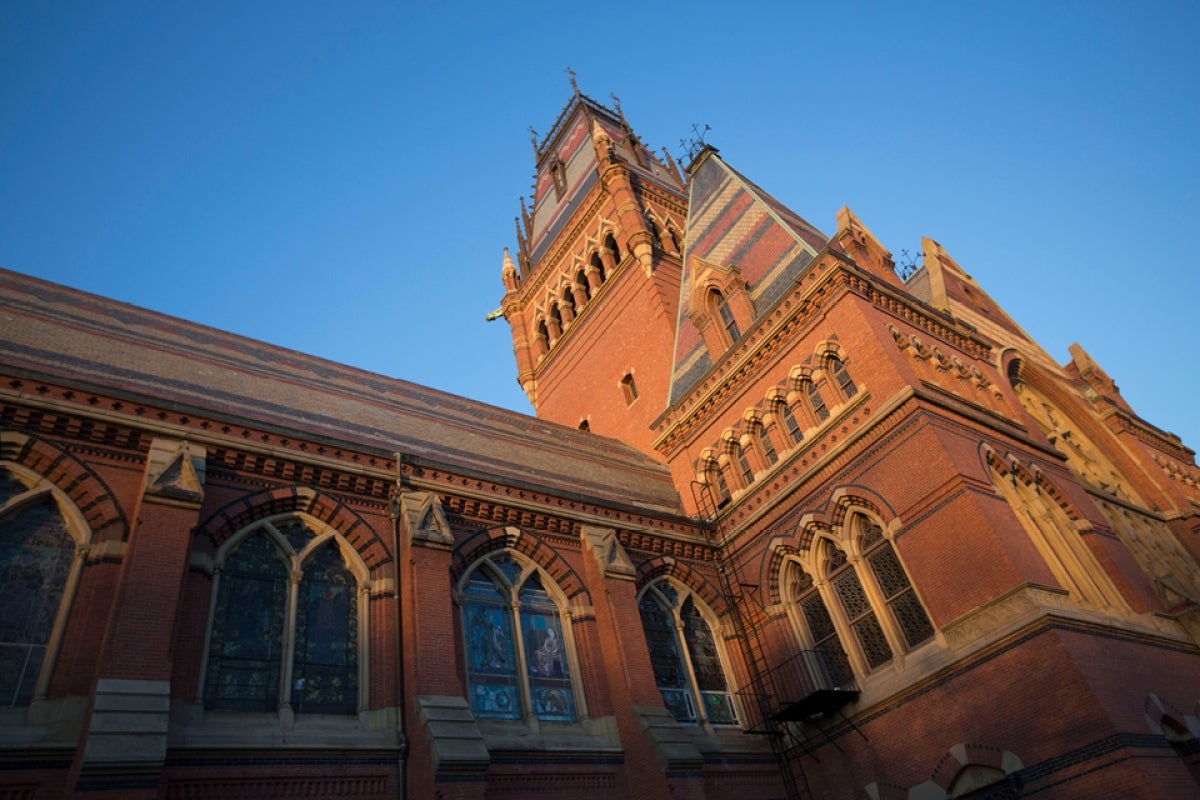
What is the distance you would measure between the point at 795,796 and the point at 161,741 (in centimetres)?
1071

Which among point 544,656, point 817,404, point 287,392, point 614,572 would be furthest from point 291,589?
point 817,404

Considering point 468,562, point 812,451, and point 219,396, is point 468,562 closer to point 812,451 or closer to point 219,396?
point 219,396

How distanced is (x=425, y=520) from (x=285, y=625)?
107 inches

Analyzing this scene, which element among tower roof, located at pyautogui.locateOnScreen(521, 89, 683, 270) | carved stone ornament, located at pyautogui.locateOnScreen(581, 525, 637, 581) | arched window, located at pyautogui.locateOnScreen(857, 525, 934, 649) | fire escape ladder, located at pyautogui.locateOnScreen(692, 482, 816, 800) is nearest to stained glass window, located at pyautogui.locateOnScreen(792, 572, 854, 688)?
fire escape ladder, located at pyautogui.locateOnScreen(692, 482, 816, 800)

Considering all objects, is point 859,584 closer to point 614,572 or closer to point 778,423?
point 778,423

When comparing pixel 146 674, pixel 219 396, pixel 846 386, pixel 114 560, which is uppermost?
pixel 219 396

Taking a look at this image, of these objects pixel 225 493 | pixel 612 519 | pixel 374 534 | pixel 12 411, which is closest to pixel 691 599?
pixel 612 519

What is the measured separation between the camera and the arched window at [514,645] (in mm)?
13422

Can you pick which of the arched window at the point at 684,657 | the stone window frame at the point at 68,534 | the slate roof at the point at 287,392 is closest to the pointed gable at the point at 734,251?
the slate roof at the point at 287,392

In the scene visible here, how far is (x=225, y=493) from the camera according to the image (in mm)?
12484

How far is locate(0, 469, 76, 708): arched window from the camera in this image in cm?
986

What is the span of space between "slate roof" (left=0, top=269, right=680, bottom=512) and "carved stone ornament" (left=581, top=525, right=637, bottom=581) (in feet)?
3.02

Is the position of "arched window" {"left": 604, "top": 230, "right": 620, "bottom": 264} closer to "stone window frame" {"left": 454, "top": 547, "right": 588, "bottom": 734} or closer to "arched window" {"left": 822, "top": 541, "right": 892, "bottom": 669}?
"arched window" {"left": 822, "top": 541, "right": 892, "bottom": 669}

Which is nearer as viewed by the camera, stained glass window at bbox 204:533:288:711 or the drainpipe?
stained glass window at bbox 204:533:288:711
